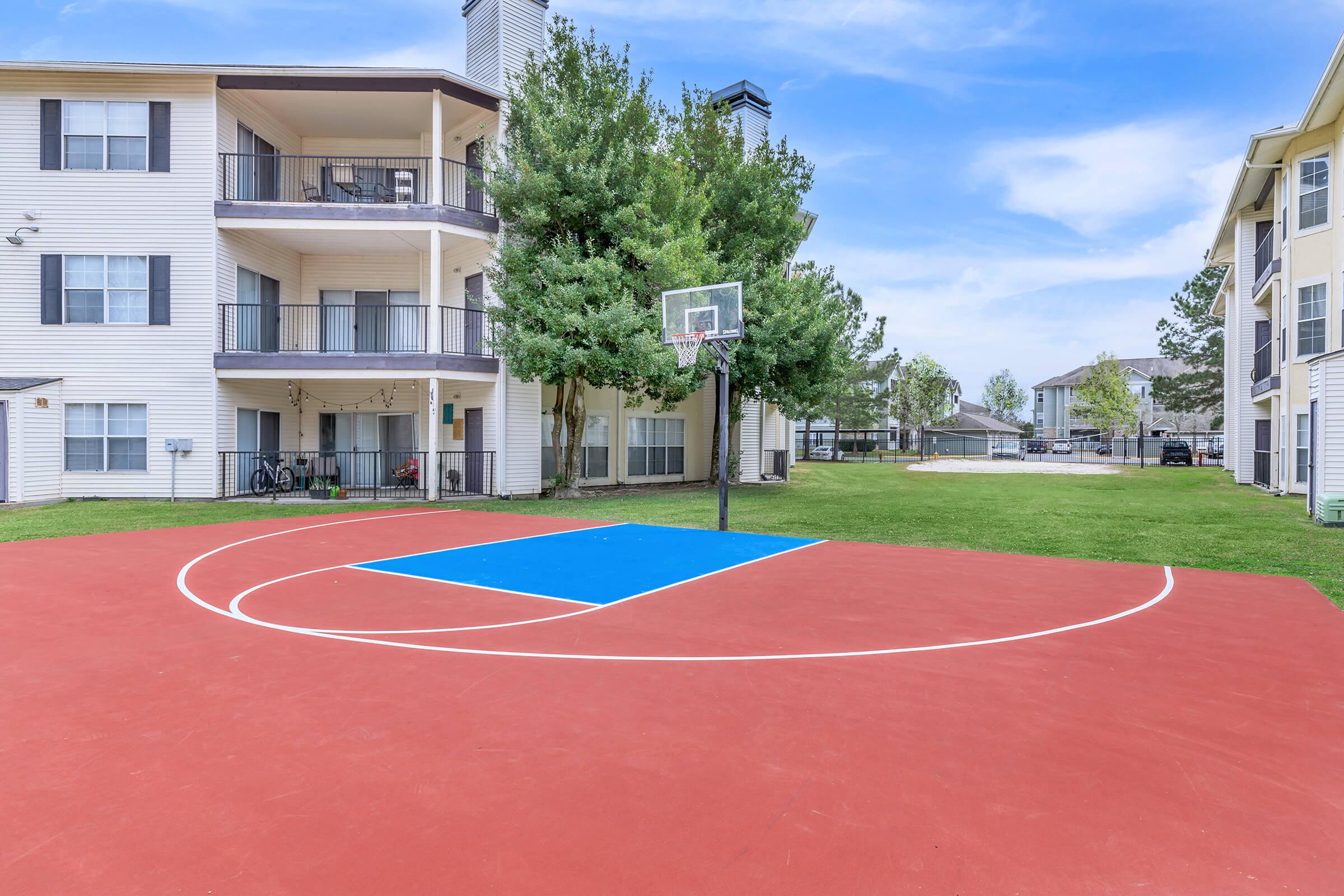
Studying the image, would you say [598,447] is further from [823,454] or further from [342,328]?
[823,454]

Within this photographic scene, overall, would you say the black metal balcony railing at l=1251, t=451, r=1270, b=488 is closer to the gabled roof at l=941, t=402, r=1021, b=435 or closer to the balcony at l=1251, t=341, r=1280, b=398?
the balcony at l=1251, t=341, r=1280, b=398

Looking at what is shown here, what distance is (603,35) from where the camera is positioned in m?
19.6

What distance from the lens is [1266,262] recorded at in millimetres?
23078

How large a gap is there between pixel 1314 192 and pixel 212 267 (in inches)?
1118

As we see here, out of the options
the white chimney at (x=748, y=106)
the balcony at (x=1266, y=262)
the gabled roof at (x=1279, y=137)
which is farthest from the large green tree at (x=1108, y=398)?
the white chimney at (x=748, y=106)

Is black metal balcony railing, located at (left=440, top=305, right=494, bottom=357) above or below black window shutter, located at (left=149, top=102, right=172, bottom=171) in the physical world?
below

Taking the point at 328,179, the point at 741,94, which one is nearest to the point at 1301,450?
the point at 741,94

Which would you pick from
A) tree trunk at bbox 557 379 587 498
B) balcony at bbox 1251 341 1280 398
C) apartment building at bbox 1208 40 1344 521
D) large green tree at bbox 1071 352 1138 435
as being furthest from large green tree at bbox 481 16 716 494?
large green tree at bbox 1071 352 1138 435

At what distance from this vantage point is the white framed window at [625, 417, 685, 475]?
990 inches

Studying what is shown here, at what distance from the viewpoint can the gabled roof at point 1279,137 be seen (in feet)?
50.2

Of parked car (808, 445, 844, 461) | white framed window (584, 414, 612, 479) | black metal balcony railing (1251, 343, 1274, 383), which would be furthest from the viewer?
parked car (808, 445, 844, 461)

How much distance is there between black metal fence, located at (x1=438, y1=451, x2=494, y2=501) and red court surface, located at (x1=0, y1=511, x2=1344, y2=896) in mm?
11819

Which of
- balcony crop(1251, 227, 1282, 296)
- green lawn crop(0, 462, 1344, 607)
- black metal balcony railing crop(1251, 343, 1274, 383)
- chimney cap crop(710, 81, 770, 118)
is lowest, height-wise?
green lawn crop(0, 462, 1344, 607)

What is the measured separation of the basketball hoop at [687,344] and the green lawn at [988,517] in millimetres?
3561
